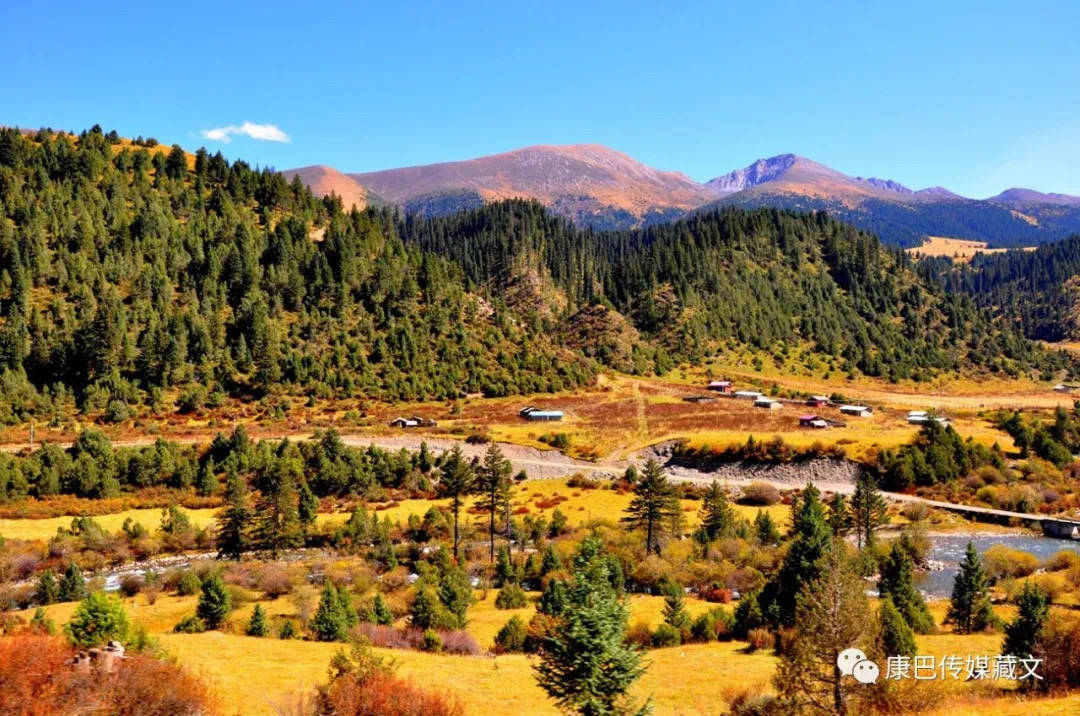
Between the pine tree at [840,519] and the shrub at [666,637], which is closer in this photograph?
the shrub at [666,637]

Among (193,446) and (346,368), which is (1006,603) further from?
(346,368)

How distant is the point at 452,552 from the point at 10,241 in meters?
91.8

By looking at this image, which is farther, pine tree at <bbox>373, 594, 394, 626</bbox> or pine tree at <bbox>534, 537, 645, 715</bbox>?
pine tree at <bbox>373, 594, 394, 626</bbox>

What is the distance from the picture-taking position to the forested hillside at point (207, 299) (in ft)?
302

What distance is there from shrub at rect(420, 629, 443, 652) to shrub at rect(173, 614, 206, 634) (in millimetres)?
11600

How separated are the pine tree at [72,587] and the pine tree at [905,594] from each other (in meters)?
49.9

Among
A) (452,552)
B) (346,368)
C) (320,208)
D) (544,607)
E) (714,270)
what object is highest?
(320,208)

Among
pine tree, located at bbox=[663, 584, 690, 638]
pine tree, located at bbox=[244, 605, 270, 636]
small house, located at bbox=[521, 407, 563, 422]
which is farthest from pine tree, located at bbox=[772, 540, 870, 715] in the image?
small house, located at bbox=[521, 407, 563, 422]

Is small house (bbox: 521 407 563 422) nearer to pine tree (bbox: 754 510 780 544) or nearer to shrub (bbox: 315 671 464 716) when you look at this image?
pine tree (bbox: 754 510 780 544)

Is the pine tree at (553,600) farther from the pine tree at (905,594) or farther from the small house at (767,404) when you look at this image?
the small house at (767,404)

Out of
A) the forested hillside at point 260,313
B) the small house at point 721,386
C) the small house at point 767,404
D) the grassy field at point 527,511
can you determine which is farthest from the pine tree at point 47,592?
the small house at point 721,386

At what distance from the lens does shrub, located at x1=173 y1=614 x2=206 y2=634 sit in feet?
111

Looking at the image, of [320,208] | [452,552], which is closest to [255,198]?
[320,208]

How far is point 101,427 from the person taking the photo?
270ft
